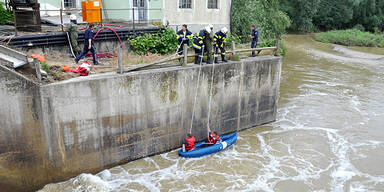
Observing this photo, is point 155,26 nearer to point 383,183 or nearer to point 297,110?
point 297,110

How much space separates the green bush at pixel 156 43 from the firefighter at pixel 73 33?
95.7 inches

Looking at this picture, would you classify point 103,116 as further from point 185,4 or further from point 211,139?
point 185,4

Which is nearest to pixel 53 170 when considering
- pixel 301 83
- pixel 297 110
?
pixel 297 110

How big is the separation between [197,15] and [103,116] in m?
9.04

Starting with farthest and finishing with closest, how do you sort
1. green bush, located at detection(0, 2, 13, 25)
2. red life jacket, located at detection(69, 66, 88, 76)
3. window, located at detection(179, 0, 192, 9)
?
window, located at detection(179, 0, 192, 9), green bush, located at detection(0, 2, 13, 25), red life jacket, located at detection(69, 66, 88, 76)

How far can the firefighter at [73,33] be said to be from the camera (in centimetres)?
1180

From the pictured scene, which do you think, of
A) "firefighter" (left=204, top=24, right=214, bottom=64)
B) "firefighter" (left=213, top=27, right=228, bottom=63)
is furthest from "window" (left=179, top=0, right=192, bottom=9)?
"firefighter" (left=204, top=24, right=214, bottom=64)

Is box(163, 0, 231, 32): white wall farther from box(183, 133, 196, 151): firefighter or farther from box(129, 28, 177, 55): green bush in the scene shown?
box(183, 133, 196, 151): firefighter

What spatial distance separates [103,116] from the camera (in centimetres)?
988

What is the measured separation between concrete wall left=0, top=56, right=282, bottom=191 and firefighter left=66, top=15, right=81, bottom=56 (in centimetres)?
297

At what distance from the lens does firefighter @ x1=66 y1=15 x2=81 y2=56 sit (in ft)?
38.7

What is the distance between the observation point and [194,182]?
10336mm

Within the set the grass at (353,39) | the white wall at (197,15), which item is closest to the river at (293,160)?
the white wall at (197,15)

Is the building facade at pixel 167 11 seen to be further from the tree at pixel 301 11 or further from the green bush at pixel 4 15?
the tree at pixel 301 11
